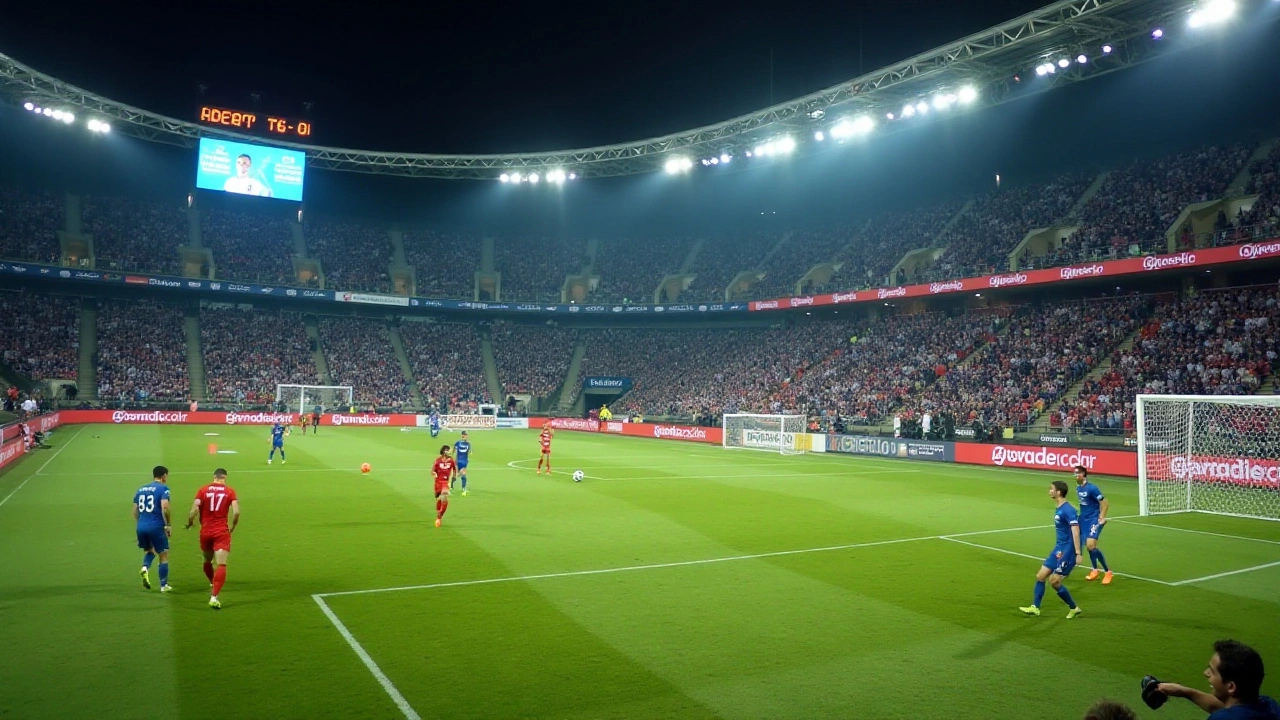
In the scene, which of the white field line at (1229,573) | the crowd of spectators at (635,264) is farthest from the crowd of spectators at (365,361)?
the white field line at (1229,573)

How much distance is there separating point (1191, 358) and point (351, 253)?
60835 millimetres

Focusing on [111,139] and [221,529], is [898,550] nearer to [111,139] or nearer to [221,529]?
[221,529]

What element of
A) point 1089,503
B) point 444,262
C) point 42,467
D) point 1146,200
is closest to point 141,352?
point 444,262

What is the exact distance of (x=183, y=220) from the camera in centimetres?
6144

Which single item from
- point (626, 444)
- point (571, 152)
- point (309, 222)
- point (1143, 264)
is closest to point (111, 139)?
point (309, 222)

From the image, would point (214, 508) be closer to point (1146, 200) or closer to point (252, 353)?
point (1146, 200)

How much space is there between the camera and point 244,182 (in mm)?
52062

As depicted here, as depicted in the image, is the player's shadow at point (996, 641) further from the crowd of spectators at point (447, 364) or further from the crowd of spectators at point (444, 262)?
the crowd of spectators at point (444, 262)

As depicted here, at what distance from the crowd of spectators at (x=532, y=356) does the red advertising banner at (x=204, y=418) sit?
12.5m

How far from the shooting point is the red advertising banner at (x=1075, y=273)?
32844mm

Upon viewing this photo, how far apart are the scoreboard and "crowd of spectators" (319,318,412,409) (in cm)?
1786

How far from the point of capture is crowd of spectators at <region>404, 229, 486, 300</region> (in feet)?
224

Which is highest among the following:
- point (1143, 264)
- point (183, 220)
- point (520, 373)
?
point (183, 220)

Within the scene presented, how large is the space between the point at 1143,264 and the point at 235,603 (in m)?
40.1
